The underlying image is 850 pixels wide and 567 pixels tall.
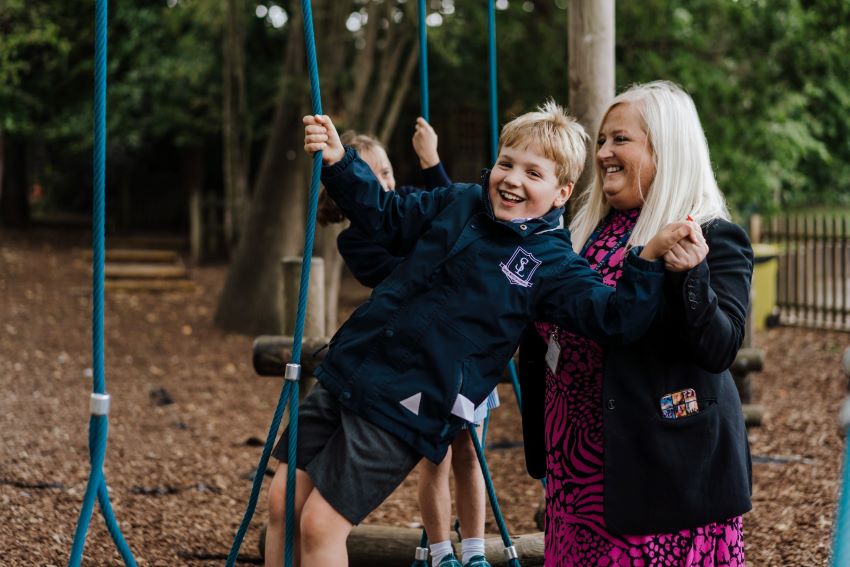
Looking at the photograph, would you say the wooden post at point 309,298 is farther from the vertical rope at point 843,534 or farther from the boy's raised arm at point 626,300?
the vertical rope at point 843,534

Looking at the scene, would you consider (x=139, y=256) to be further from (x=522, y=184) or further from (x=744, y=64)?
(x=522, y=184)

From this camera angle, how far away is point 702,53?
35.4 feet

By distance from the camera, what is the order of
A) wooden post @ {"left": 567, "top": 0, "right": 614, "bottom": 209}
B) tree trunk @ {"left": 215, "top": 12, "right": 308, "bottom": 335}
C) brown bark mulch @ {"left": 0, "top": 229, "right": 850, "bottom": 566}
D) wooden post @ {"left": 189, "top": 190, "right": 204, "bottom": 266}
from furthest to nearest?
wooden post @ {"left": 189, "top": 190, "right": 204, "bottom": 266}, tree trunk @ {"left": 215, "top": 12, "right": 308, "bottom": 335}, brown bark mulch @ {"left": 0, "top": 229, "right": 850, "bottom": 566}, wooden post @ {"left": 567, "top": 0, "right": 614, "bottom": 209}

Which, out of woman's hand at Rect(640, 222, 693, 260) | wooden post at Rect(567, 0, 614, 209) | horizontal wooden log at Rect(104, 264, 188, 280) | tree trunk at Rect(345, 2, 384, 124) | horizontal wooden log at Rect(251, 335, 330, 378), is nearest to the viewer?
woman's hand at Rect(640, 222, 693, 260)

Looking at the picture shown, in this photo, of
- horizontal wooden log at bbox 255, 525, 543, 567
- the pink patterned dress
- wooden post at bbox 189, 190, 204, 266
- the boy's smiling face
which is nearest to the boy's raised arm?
the pink patterned dress

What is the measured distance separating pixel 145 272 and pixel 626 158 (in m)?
11.2

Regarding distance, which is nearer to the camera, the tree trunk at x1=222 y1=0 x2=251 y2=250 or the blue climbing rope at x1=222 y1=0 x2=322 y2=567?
the blue climbing rope at x1=222 y1=0 x2=322 y2=567

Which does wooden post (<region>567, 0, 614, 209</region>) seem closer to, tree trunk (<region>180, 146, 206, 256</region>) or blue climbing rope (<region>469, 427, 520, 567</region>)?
blue climbing rope (<region>469, 427, 520, 567</region>)

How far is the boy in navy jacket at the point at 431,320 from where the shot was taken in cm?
214

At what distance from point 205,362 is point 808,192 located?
51.9 feet

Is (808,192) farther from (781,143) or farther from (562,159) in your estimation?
(562,159)

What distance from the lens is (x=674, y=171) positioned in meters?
2.20

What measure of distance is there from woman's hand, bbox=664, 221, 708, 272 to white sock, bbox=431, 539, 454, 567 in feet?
3.95

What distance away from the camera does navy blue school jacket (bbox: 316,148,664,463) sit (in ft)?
7.01
